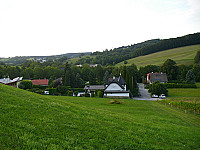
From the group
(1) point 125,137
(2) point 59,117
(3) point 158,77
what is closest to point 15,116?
(2) point 59,117

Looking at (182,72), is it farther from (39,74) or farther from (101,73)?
(39,74)

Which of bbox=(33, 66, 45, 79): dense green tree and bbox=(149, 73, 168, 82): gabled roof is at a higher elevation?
bbox=(33, 66, 45, 79): dense green tree

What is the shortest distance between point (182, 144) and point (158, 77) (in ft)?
236

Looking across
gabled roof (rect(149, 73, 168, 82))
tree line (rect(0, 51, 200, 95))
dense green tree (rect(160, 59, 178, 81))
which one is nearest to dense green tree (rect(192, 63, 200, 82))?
tree line (rect(0, 51, 200, 95))

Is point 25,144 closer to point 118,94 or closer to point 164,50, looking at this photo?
point 118,94

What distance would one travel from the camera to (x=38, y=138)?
6.74 m

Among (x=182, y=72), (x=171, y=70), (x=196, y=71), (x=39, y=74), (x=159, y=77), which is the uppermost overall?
(x=171, y=70)

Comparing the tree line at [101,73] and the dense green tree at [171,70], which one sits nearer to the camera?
the tree line at [101,73]

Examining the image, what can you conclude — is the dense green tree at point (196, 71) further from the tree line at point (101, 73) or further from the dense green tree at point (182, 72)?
the dense green tree at point (182, 72)

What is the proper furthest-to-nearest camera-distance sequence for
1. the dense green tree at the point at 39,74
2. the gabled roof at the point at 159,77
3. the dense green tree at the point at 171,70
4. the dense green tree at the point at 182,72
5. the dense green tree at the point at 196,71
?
the dense green tree at the point at 39,74, the dense green tree at the point at 171,70, the dense green tree at the point at 182,72, the gabled roof at the point at 159,77, the dense green tree at the point at 196,71

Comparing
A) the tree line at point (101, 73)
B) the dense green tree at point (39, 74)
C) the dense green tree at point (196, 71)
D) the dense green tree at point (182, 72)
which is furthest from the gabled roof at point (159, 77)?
the dense green tree at point (39, 74)

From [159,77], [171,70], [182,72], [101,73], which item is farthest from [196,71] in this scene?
[101,73]

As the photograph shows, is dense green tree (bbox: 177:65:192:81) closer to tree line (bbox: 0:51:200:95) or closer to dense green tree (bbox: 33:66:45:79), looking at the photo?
tree line (bbox: 0:51:200:95)

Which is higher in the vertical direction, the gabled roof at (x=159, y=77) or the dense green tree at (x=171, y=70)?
the dense green tree at (x=171, y=70)
